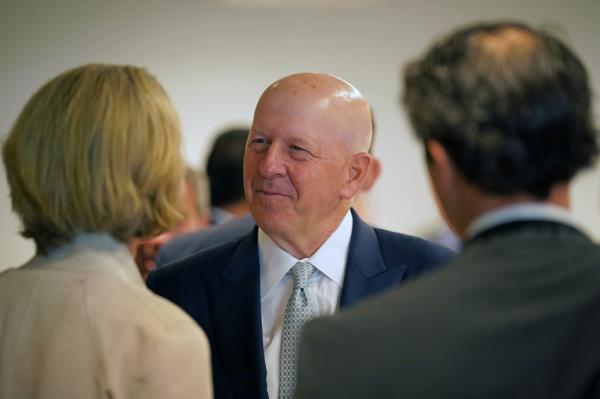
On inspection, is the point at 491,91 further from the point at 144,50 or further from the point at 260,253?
the point at 144,50

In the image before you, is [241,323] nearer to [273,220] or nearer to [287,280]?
[287,280]

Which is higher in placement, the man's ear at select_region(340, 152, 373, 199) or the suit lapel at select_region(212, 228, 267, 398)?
the man's ear at select_region(340, 152, 373, 199)

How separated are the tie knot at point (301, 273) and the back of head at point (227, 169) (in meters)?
1.54

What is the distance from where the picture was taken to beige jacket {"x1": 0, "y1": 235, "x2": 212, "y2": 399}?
143cm

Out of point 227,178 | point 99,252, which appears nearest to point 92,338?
point 99,252

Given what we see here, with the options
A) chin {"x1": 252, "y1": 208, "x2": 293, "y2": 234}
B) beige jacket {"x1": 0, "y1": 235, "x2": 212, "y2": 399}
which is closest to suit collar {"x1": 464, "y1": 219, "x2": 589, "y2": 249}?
beige jacket {"x1": 0, "y1": 235, "x2": 212, "y2": 399}

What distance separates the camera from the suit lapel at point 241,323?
2.17 meters

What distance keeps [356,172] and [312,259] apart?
296mm

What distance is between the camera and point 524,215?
1.29m

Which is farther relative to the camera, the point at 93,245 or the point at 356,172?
the point at 356,172

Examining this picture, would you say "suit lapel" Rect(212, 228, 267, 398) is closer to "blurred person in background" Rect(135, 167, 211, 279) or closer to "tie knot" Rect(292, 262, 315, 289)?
"tie knot" Rect(292, 262, 315, 289)

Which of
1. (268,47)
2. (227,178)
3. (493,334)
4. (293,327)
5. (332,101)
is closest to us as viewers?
(493,334)

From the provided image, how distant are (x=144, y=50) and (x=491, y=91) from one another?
4.71 meters

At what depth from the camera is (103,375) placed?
4.70 ft
